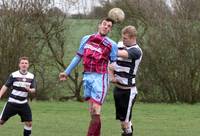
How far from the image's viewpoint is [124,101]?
982 centimetres

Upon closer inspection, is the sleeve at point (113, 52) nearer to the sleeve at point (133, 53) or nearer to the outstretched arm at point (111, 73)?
the outstretched arm at point (111, 73)

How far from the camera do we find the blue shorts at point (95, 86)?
865 cm

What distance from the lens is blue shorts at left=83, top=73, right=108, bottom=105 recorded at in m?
8.65

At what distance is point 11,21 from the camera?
2261cm

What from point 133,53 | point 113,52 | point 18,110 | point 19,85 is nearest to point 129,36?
point 133,53

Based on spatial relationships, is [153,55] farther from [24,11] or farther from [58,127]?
[58,127]

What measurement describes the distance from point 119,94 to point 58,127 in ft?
11.6

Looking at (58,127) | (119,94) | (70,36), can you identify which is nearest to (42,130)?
(58,127)

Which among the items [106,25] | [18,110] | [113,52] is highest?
[106,25]

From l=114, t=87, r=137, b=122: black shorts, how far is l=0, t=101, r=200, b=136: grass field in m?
1.94

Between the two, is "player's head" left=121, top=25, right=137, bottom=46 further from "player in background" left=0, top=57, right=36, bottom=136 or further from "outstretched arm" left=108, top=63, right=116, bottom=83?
"player in background" left=0, top=57, right=36, bottom=136

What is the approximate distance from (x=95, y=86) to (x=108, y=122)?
19.1ft

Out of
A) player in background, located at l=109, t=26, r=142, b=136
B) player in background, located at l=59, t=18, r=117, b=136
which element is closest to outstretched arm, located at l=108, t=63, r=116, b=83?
player in background, located at l=109, t=26, r=142, b=136

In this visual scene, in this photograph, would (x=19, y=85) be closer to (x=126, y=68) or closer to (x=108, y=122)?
(x=126, y=68)
